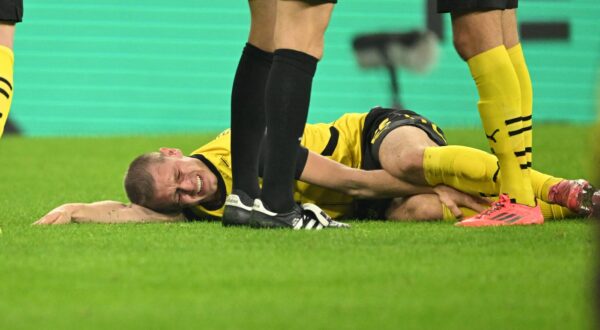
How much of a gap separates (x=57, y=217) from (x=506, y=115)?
1658 millimetres

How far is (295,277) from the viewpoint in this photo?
115 inches

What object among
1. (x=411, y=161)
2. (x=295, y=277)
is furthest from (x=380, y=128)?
(x=295, y=277)

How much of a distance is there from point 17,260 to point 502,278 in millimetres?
1347

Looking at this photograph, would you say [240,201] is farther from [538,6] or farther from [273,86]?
[538,6]

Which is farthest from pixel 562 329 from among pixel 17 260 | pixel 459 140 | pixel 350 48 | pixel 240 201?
pixel 350 48

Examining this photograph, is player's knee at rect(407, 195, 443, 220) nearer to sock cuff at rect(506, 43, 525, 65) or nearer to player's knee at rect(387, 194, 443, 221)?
player's knee at rect(387, 194, 443, 221)

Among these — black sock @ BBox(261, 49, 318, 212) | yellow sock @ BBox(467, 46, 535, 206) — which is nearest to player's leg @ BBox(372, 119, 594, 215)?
yellow sock @ BBox(467, 46, 535, 206)

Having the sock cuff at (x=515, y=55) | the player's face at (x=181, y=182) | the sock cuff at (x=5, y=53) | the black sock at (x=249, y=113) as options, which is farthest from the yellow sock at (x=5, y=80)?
the sock cuff at (x=515, y=55)

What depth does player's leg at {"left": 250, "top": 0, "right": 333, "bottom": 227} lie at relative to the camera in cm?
367

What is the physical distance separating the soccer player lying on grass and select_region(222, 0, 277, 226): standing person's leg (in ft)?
0.32

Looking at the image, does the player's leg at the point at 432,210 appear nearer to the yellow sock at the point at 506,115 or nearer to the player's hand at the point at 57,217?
the yellow sock at the point at 506,115

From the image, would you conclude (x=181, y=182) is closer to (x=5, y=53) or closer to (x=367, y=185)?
(x=367, y=185)

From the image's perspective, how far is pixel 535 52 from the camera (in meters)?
10.4

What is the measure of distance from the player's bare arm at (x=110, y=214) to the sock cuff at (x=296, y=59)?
3.15 feet
